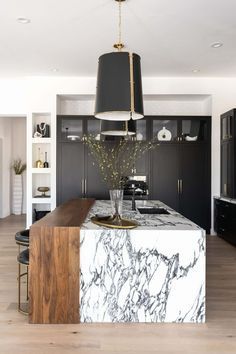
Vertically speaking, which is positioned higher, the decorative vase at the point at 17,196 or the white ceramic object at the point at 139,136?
the white ceramic object at the point at 139,136

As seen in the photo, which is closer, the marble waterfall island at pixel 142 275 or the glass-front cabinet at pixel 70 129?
the marble waterfall island at pixel 142 275

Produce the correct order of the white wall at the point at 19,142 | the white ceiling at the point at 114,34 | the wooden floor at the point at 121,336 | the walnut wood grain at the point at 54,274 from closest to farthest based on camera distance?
1. the wooden floor at the point at 121,336
2. the walnut wood grain at the point at 54,274
3. the white ceiling at the point at 114,34
4. the white wall at the point at 19,142

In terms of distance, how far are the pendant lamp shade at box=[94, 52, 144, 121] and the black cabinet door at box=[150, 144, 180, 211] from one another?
394cm

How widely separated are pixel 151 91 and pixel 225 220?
296 cm

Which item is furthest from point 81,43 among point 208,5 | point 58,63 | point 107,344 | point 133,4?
point 107,344

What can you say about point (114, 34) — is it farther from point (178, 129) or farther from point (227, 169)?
point (227, 169)

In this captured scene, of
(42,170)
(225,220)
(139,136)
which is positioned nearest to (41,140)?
(42,170)

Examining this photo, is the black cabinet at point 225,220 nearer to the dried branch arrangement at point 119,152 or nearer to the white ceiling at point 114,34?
the dried branch arrangement at point 119,152

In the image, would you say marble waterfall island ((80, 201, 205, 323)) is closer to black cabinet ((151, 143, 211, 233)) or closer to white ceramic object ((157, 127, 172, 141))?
black cabinet ((151, 143, 211, 233))

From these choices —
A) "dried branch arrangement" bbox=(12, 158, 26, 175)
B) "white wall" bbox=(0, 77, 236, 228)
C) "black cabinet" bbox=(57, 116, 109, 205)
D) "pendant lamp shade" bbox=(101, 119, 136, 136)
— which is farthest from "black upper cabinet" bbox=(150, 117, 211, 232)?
"dried branch arrangement" bbox=(12, 158, 26, 175)

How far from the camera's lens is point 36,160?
22.5 ft

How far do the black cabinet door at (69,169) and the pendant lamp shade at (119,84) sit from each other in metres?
3.93

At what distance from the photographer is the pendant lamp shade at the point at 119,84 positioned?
270 centimetres

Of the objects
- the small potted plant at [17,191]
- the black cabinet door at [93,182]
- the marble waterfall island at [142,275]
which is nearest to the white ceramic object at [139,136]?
the black cabinet door at [93,182]
